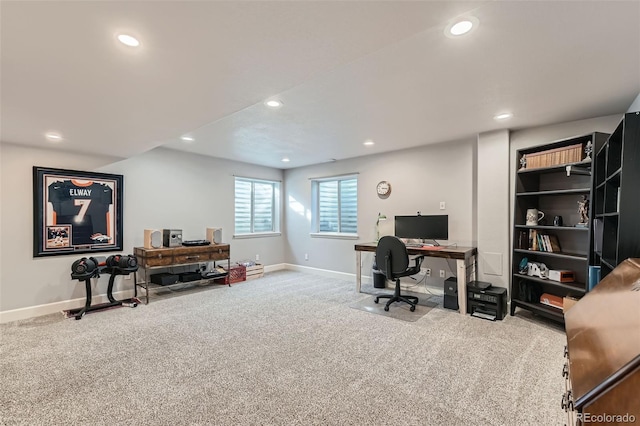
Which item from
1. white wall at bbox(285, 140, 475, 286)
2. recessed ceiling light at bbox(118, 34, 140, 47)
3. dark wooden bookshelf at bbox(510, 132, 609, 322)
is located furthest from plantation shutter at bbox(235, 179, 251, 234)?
dark wooden bookshelf at bbox(510, 132, 609, 322)

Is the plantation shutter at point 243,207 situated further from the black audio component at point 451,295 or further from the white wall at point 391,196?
the black audio component at point 451,295

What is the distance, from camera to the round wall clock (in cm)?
518

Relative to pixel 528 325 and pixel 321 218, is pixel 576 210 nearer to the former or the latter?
pixel 528 325

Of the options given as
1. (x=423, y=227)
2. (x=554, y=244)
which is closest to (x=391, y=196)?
(x=423, y=227)

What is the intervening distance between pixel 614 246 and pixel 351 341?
2.41 meters

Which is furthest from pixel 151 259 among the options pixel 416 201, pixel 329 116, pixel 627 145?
pixel 627 145

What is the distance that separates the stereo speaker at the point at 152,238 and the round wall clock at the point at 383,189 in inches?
145

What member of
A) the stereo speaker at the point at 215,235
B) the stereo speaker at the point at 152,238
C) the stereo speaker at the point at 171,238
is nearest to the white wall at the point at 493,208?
the stereo speaker at the point at 215,235

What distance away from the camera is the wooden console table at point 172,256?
4.30 metres

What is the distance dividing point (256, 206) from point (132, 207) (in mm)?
2419

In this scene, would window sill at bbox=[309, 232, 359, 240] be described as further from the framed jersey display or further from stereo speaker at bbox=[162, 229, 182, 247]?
the framed jersey display

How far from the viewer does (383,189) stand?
522 centimetres

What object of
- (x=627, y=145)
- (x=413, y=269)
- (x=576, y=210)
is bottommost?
(x=413, y=269)

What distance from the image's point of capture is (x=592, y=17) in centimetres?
163
